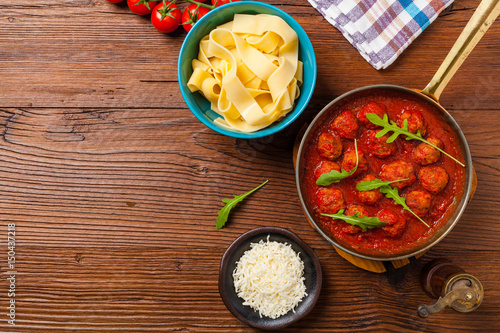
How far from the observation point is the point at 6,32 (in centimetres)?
282

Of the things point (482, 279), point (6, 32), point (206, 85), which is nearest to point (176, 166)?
point (206, 85)

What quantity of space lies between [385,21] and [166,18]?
1.64 metres

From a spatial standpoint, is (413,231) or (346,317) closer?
(413,231)

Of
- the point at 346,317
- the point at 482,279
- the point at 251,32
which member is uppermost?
the point at 251,32

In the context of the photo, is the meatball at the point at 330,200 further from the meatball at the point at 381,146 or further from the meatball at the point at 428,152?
the meatball at the point at 428,152

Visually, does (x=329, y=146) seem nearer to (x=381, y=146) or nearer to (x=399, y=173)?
(x=381, y=146)

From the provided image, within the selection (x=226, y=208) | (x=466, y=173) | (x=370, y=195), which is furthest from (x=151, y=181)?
(x=466, y=173)

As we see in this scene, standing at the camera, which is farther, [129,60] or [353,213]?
[129,60]

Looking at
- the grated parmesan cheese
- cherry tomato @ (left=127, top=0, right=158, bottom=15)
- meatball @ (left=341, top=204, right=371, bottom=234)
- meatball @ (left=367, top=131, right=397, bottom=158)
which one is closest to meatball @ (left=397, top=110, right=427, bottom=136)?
meatball @ (left=367, top=131, right=397, bottom=158)

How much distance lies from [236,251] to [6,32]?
2469mm

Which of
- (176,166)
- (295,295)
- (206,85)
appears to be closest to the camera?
(206,85)

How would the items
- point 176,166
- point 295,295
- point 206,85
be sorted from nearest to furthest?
1. point 206,85
2. point 295,295
3. point 176,166

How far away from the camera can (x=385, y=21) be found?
107 inches

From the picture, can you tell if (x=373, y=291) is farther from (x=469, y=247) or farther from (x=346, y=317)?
(x=469, y=247)
